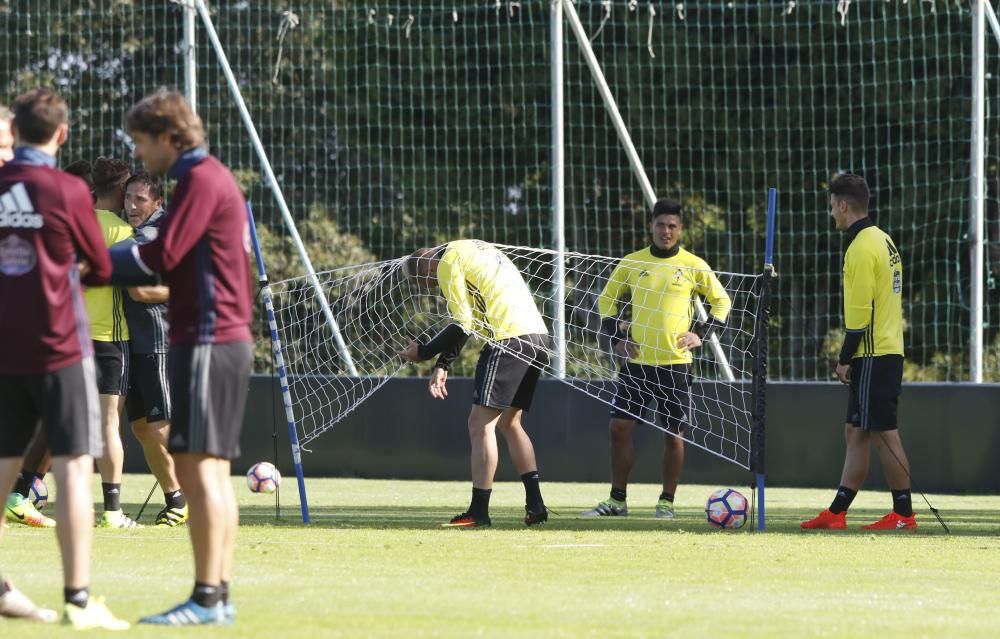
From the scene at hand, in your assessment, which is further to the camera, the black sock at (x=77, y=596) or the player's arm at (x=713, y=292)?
the player's arm at (x=713, y=292)

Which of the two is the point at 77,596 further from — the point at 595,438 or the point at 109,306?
the point at 595,438

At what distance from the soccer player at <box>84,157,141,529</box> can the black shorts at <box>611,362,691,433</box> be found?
3184 mm

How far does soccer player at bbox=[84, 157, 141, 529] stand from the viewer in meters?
9.29

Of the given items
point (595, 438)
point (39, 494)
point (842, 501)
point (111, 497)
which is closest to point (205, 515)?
point (111, 497)

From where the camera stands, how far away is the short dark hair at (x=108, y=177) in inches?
374

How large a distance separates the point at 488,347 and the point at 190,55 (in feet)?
22.7

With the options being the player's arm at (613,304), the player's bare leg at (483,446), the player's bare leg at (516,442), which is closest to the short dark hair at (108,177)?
the player's bare leg at (483,446)

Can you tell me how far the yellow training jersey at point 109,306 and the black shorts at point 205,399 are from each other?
→ 13.2ft

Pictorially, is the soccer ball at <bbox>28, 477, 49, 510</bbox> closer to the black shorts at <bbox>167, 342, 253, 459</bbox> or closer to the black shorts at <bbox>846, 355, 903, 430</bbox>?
the black shorts at <bbox>167, 342, 253, 459</bbox>

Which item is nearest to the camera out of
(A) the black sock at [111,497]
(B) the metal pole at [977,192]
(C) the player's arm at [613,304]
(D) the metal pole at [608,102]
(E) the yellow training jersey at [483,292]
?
(A) the black sock at [111,497]

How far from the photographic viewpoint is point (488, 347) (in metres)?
9.73

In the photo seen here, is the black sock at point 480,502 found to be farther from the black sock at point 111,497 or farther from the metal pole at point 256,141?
the metal pole at point 256,141

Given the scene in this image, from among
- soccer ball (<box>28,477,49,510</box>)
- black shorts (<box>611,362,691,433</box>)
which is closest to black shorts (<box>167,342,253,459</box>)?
soccer ball (<box>28,477,49,510</box>)

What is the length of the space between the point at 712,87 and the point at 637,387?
671 centimetres
